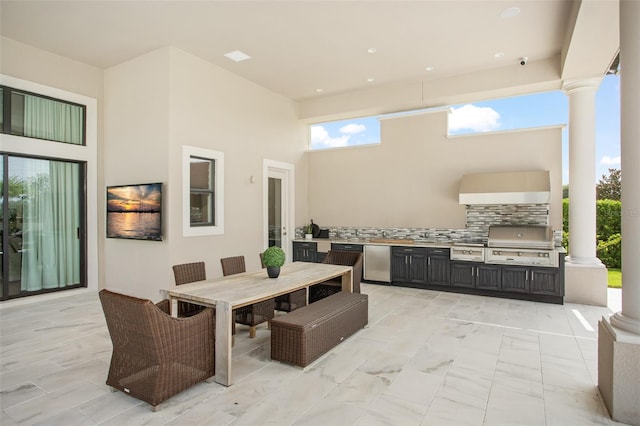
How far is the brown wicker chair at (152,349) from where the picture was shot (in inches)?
102

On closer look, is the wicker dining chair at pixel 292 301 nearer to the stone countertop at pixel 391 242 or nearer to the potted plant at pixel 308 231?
the stone countertop at pixel 391 242

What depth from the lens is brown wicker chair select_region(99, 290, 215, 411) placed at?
260 centimetres

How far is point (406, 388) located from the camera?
2967mm

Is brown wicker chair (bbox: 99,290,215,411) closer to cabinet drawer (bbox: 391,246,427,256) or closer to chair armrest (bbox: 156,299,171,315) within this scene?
chair armrest (bbox: 156,299,171,315)

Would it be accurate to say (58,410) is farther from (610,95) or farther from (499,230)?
(610,95)

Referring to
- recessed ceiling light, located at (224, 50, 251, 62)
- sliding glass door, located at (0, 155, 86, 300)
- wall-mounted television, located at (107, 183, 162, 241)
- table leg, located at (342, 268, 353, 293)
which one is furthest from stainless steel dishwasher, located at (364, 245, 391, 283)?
sliding glass door, located at (0, 155, 86, 300)

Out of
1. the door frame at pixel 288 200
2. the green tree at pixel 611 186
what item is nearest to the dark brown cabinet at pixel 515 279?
the door frame at pixel 288 200

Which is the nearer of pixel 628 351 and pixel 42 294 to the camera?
pixel 628 351

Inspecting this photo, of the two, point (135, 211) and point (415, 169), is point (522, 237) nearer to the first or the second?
point (415, 169)

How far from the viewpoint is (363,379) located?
10.2ft

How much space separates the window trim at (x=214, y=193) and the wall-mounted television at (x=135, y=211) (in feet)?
1.22

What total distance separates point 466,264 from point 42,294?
6.68m

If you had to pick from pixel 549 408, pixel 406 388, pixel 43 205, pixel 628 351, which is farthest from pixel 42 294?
pixel 628 351

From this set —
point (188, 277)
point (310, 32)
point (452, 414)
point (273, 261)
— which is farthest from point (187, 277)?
point (310, 32)
